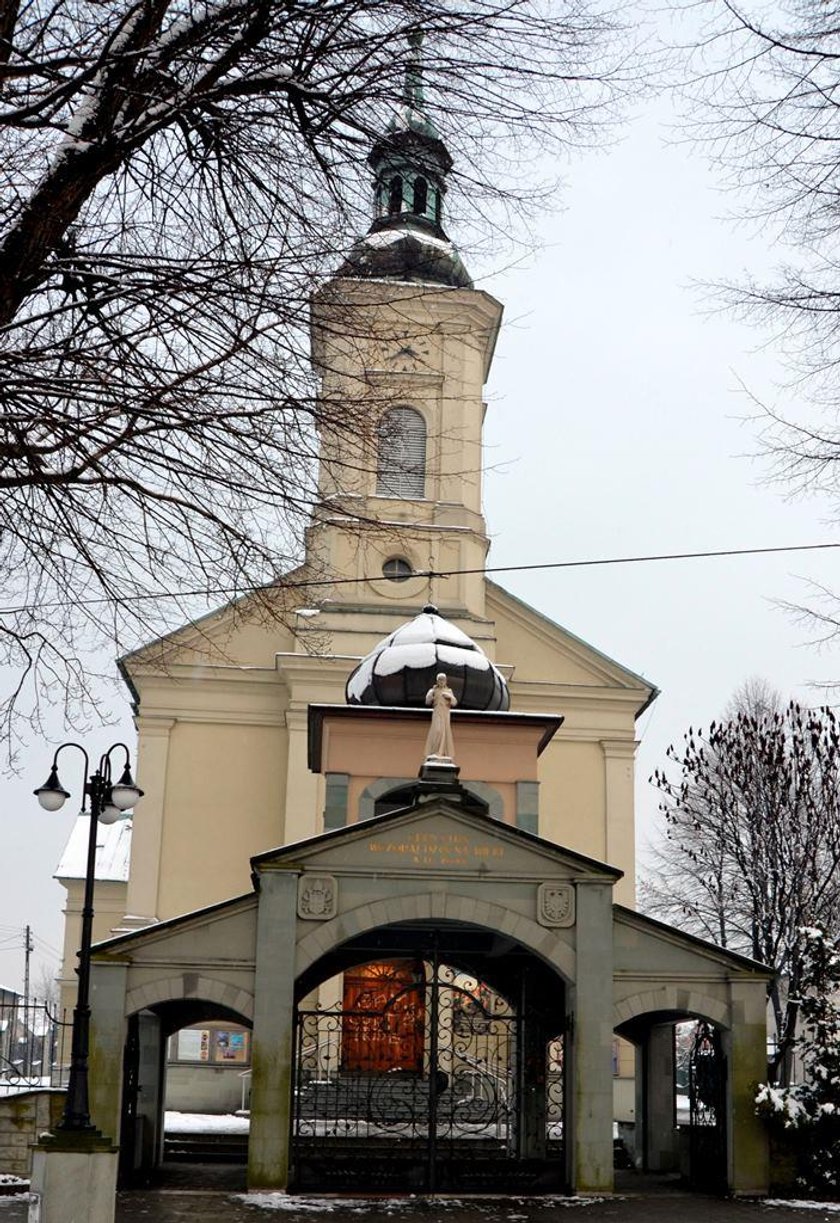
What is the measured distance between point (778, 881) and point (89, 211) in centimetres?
2395

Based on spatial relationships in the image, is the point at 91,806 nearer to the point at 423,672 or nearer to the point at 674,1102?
the point at 423,672

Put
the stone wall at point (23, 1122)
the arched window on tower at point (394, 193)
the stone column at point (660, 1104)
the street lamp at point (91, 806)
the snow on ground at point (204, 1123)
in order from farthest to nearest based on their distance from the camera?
the snow on ground at point (204, 1123) < the stone column at point (660, 1104) < the stone wall at point (23, 1122) < the street lamp at point (91, 806) < the arched window on tower at point (394, 193)

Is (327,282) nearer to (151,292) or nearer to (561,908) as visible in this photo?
(151,292)

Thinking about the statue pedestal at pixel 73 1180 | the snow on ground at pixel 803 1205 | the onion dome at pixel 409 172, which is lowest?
the snow on ground at pixel 803 1205

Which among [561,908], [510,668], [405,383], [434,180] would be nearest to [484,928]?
[561,908]

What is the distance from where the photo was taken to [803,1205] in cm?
1806

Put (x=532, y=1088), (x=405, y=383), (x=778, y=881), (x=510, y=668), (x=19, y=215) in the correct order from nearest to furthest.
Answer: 1. (x=19, y=215)
2. (x=405, y=383)
3. (x=532, y=1088)
4. (x=778, y=881)
5. (x=510, y=668)

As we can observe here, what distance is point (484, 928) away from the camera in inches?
774

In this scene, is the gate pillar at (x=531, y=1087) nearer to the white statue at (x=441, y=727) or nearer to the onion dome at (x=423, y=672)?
the white statue at (x=441, y=727)

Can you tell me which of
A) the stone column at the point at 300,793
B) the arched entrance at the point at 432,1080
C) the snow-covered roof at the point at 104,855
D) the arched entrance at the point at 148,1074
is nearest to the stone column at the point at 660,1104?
the arched entrance at the point at 432,1080

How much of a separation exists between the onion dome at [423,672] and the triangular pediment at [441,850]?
6114 mm

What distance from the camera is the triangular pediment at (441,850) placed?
64.0 feet

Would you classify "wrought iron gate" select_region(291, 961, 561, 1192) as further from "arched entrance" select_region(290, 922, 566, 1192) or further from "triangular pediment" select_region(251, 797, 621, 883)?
"triangular pediment" select_region(251, 797, 621, 883)

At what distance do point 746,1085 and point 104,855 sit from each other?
1278 inches
